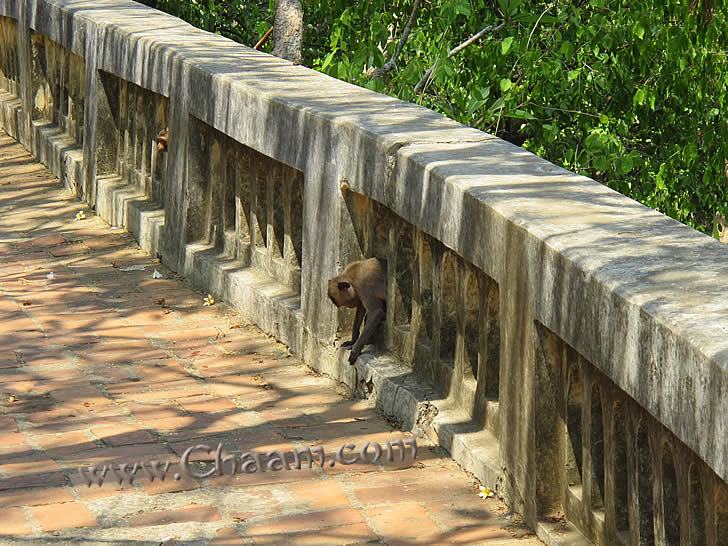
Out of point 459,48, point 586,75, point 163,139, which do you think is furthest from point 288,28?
point 163,139

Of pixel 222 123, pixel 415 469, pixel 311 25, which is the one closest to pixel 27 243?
pixel 222 123

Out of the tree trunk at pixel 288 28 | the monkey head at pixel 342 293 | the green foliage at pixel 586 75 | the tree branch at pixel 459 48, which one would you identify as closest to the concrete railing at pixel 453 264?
the monkey head at pixel 342 293

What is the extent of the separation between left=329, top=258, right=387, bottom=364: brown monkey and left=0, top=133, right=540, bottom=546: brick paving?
0.29 metres

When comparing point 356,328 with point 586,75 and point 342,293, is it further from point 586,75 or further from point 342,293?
point 586,75

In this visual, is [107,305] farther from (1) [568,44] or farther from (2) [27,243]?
(1) [568,44]

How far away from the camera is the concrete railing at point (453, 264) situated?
12.0ft

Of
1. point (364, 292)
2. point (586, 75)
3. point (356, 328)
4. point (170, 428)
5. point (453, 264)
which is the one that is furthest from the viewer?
point (586, 75)

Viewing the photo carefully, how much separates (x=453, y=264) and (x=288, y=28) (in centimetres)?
526

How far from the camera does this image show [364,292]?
5.90 metres

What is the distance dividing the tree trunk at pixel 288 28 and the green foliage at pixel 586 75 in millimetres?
290

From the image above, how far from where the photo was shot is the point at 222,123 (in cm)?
733

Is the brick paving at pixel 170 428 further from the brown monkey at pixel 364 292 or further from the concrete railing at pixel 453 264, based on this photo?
the brown monkey at pixel 364 292

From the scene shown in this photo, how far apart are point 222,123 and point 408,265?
1.90 m

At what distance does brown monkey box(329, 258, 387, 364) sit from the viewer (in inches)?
232
